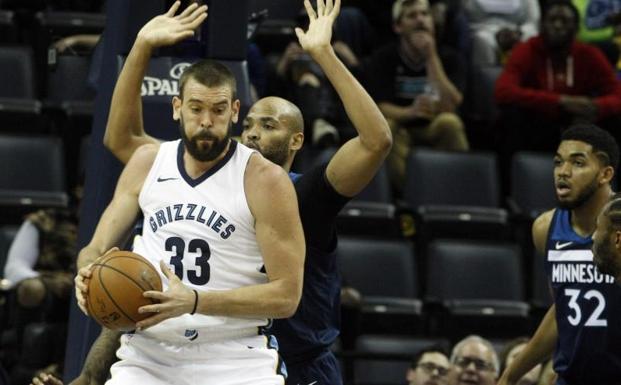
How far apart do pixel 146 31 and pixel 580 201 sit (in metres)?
2.28

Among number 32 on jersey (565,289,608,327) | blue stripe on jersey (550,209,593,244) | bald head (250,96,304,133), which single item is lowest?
number 32 on jersey (565,289,608,327)

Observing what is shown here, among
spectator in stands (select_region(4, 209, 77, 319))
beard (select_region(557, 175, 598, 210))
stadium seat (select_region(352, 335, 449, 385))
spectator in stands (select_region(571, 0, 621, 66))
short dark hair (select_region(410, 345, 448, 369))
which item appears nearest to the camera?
beard (select_region(557, 175, 598, 210))

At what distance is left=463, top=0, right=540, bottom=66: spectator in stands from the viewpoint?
1294 centimetres

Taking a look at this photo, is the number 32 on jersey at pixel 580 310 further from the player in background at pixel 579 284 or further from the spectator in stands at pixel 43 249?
the spectator in stands at pixel 43 249

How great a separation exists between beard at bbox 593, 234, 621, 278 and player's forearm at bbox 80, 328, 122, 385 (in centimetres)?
213

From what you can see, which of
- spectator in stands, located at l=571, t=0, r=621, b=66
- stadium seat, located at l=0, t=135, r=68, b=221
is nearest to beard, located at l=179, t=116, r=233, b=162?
stadium seat, located at l=0, t=135, r=68, b=221

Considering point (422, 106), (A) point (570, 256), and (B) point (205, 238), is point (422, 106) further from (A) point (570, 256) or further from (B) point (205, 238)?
(B) point (205, 238)

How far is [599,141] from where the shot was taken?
23.6 feet

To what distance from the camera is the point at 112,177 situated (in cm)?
777

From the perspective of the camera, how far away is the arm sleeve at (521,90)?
11.6m

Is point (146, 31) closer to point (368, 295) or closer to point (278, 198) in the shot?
point (278, 198)

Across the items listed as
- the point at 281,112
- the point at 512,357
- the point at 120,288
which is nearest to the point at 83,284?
the point at 120,288

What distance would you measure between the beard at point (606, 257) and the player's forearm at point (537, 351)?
3.33 ft

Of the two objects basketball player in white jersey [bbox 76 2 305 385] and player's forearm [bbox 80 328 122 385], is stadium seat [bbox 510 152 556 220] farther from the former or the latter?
basketball player in white jersey [bbox 76 2 305 385]
